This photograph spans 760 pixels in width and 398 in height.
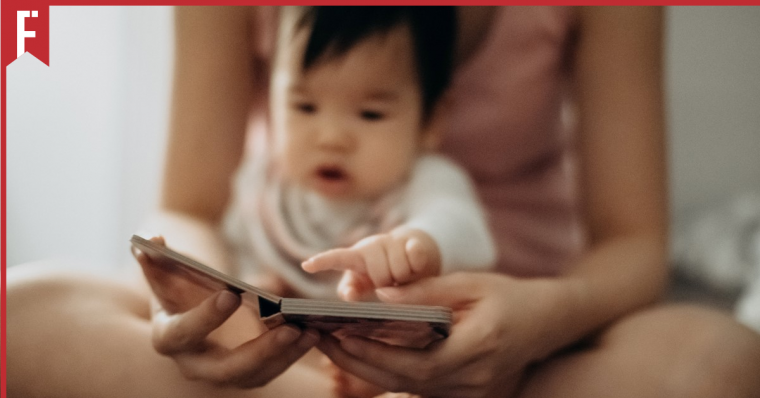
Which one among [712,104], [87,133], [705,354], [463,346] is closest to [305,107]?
[463,346]

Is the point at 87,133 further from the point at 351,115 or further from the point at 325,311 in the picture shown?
the point at 325,311

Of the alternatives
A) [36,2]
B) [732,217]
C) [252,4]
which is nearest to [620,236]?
[732,217]

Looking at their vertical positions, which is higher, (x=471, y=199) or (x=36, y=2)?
(x=36, y=2)

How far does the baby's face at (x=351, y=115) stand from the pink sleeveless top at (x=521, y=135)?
140 mm

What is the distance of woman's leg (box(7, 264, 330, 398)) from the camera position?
0.53 meters

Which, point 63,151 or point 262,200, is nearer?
point 262,200

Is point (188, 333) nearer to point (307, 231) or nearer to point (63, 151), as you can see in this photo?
point (307, 231)

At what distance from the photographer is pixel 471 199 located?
79 centimetres

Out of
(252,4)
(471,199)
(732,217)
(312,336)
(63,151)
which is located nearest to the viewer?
(312,336)

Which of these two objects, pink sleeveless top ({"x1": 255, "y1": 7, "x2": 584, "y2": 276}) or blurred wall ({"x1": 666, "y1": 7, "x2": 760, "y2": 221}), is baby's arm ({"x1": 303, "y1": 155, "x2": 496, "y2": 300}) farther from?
blurred wall ({"x1": 666, "y1": 7, "x2": 760, "y2": 221})

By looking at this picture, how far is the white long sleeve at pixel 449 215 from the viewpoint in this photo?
0.64m

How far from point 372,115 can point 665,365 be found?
42cm

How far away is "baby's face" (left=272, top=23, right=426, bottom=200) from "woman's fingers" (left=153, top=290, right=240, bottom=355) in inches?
11.9

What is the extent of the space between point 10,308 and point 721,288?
91cm
